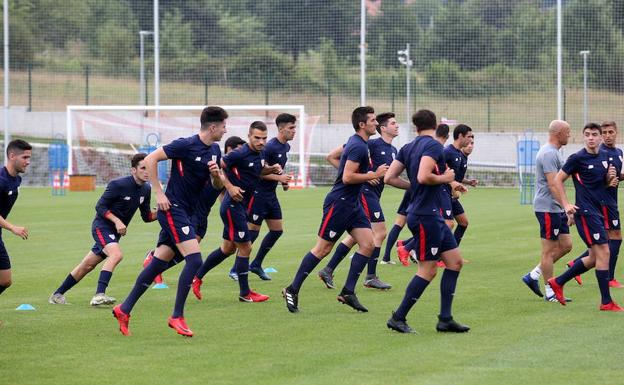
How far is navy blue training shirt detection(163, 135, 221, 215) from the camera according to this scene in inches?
383

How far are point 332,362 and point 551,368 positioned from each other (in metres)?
1.69

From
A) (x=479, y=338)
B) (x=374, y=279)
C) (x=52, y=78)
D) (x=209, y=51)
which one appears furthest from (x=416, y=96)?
(x=479, y=338)

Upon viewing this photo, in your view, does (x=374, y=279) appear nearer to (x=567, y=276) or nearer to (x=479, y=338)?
(x=567, y=276)

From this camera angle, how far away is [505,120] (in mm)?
40969

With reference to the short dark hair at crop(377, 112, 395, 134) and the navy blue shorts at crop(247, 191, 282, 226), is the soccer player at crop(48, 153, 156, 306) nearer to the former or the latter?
the navy blue shorts at crop(247, 191, 282, 226)

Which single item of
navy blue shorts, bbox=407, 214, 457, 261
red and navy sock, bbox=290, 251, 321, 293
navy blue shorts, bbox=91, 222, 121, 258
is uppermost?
navy blue shorts, bbox=407, 214, 457, 261

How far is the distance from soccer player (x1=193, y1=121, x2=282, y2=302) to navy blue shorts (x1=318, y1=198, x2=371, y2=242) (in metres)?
1.03

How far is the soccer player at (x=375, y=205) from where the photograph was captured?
12.7m

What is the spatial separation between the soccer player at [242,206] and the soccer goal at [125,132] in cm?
2551

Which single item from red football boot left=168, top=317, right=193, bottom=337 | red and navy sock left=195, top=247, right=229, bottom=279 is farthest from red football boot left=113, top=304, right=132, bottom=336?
red and navy sock left=195, top=247, right=229, bottom=279

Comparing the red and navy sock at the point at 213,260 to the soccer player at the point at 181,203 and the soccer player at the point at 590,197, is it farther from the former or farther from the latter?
the soccer player at the point at 590,197

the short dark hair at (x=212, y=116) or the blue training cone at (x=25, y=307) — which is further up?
the short dark hair at (x=212, y=116)

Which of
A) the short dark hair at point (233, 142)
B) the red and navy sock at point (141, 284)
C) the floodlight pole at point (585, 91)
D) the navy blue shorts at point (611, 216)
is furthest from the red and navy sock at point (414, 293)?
the floodlight pole at point (585, 91)

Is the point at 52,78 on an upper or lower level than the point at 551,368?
upper
